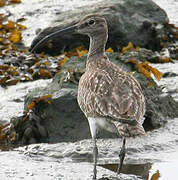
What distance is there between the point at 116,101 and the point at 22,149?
6.73 ft

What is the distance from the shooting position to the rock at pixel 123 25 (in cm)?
1066

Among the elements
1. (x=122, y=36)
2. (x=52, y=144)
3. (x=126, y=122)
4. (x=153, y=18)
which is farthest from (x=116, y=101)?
(x=153, y=18)

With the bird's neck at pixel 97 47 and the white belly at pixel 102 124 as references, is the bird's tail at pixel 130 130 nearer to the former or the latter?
the white belly at pixel 102 124

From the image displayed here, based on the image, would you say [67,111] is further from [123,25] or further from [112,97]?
[123,25]

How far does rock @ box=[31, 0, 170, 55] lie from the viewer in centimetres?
1066

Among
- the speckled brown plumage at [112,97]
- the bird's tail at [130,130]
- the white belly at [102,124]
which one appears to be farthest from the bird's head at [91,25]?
the bird's tail at [130,130]

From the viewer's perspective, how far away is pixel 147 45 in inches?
442

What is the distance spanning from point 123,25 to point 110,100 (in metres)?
5.37

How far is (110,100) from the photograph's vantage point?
5641mm

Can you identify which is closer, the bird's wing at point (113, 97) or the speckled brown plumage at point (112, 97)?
the speckled brown plumage at point (112, 97)

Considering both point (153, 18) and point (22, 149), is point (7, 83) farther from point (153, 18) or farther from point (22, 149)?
point (153, 18)

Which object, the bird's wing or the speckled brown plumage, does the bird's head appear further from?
the bird's wing

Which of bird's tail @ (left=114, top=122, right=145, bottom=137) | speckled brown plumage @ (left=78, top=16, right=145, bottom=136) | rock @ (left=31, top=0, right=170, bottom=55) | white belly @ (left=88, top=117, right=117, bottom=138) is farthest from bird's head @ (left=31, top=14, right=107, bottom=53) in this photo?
rock @ (left=31, top=0, right=170, bottom=55)

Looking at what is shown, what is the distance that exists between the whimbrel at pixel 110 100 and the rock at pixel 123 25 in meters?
A: 3.75
